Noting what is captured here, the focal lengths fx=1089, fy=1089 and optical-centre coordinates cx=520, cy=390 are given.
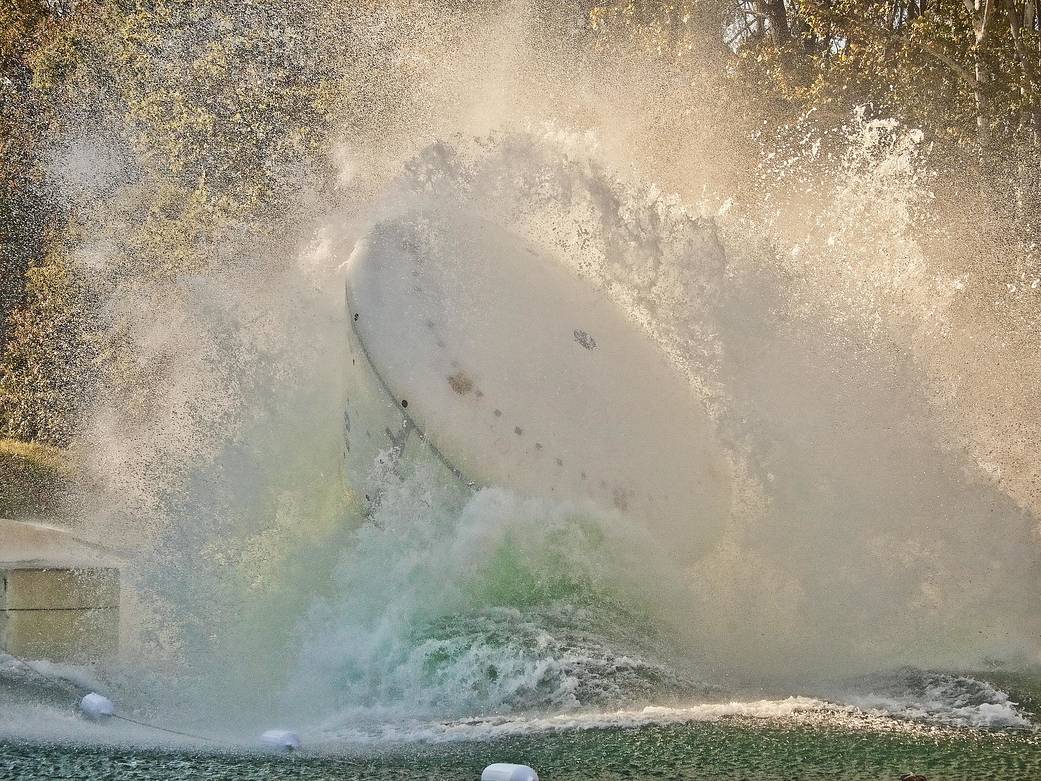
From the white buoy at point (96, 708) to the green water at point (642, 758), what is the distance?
2.42ft

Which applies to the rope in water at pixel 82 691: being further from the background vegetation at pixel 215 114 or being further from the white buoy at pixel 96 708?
the background vegetation at pixel 215 114

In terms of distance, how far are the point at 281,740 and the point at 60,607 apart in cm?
285

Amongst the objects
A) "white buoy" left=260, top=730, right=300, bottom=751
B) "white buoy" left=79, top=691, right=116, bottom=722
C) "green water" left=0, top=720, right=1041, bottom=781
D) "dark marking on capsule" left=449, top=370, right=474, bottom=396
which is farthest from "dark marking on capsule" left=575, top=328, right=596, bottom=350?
"white buoy" left=79, top=691, right=116, bottom=722

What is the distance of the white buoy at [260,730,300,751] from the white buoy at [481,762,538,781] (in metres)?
1.07

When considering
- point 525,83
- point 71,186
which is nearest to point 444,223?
point 525,83

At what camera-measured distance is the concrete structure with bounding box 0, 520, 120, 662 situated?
617cm

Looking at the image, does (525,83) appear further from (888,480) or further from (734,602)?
(734,602)

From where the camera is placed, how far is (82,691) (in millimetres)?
5285

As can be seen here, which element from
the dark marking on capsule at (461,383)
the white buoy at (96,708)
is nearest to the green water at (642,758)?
the white buoy at (96,708)

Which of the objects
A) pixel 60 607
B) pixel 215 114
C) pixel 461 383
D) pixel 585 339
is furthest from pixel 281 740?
pixel 215 114

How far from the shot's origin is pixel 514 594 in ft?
18.7

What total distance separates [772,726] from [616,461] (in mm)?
2533

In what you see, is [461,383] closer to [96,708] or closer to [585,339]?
[585,339]

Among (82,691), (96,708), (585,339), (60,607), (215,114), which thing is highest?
(215,114)
